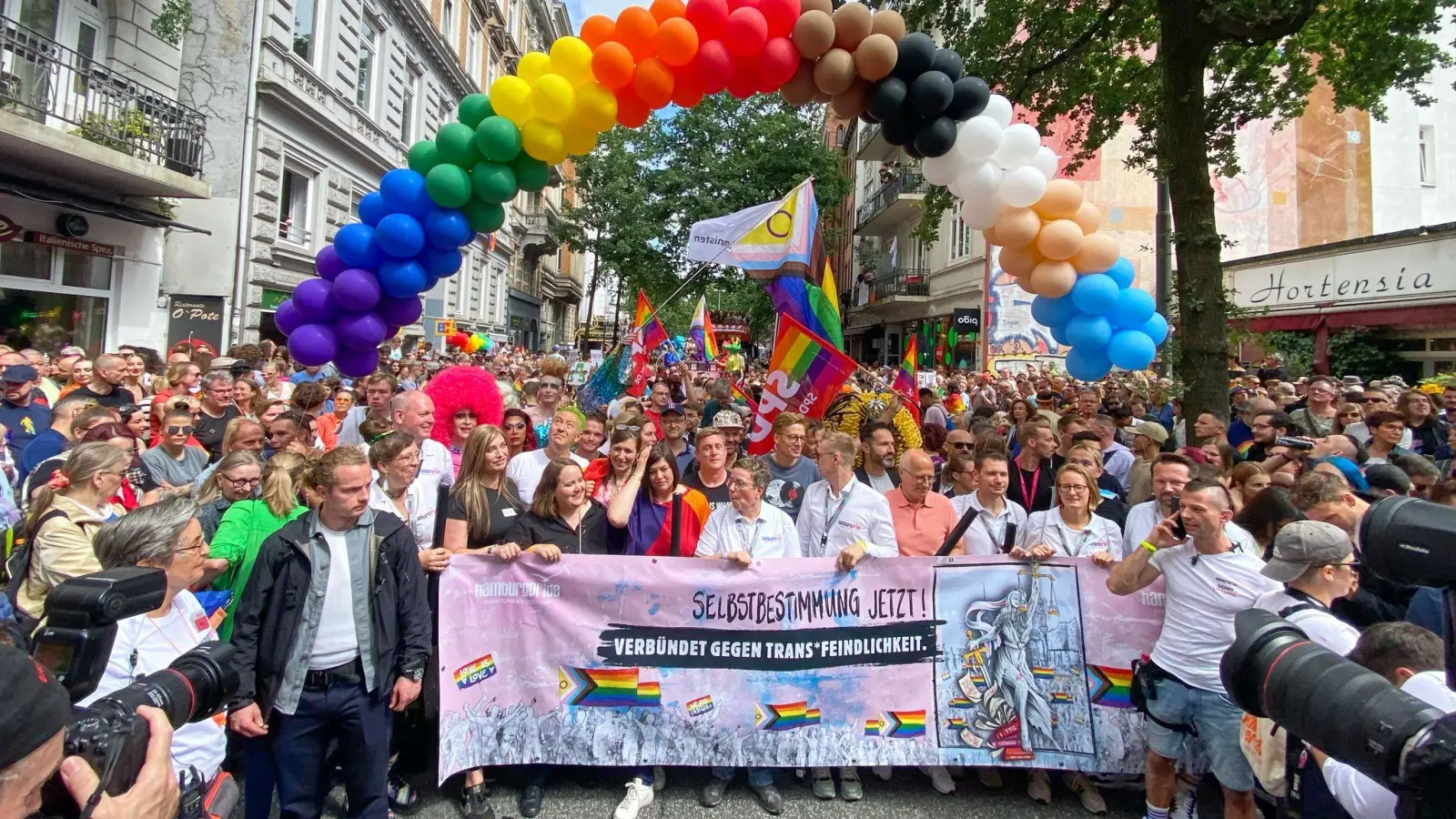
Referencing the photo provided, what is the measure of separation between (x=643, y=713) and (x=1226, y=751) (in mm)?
2564

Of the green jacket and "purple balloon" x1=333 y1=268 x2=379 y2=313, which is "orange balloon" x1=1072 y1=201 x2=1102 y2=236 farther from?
the green jacket

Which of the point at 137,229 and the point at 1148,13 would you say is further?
the point at 137,229

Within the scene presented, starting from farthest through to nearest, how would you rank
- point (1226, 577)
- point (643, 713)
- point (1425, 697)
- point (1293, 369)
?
point (1293, 369) < point (643, 713) < point (1226, 577) < point (1425, 697)

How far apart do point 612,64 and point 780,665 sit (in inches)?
162

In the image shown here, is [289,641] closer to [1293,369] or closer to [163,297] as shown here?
[163,297]

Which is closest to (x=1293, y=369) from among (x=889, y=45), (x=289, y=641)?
(x=889, y=45)

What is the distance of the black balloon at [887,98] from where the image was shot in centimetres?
547

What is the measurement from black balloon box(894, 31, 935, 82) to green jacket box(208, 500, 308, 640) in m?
4.71

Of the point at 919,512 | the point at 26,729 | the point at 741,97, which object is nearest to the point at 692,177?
the point at 741,97

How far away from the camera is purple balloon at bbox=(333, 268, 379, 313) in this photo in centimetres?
555

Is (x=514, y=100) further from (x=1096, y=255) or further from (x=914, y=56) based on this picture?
(x=1096, y=255)

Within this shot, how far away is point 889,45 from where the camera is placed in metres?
5.41

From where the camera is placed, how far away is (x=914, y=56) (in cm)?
546

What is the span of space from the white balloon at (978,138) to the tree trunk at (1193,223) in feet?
10.3
